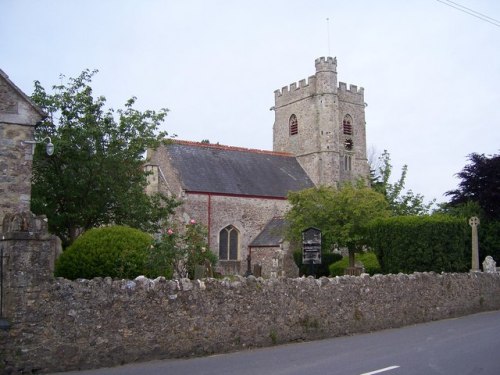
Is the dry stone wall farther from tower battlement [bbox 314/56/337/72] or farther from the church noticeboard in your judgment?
tower battlement [bbox 314/56/337/72]

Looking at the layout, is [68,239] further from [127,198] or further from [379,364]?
[379,364]

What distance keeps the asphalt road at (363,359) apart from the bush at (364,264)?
14060 mm

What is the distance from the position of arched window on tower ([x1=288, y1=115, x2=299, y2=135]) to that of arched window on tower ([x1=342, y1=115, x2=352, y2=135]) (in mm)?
4128

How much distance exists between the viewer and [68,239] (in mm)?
20109

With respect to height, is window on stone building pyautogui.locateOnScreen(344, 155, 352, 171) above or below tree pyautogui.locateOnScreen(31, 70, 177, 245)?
above

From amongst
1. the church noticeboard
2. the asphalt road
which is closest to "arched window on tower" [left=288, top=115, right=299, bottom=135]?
the church noticeboard

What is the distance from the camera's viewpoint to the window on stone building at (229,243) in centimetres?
3644

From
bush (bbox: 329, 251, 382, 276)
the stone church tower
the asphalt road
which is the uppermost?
the stone church tower

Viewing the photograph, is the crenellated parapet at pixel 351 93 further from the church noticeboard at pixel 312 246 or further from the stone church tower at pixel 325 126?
the church noticeboard at pixel 312 246

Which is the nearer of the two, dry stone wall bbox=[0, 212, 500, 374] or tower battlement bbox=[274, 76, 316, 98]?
dry stone wall bbox=[0, 212, 500, 374]

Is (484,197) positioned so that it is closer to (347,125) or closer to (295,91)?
(347,125)

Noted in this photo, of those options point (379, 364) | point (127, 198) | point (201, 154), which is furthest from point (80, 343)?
point (201, 154)

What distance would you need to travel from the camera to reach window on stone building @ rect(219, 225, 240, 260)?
1435 inches

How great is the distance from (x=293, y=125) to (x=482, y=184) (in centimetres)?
2129
